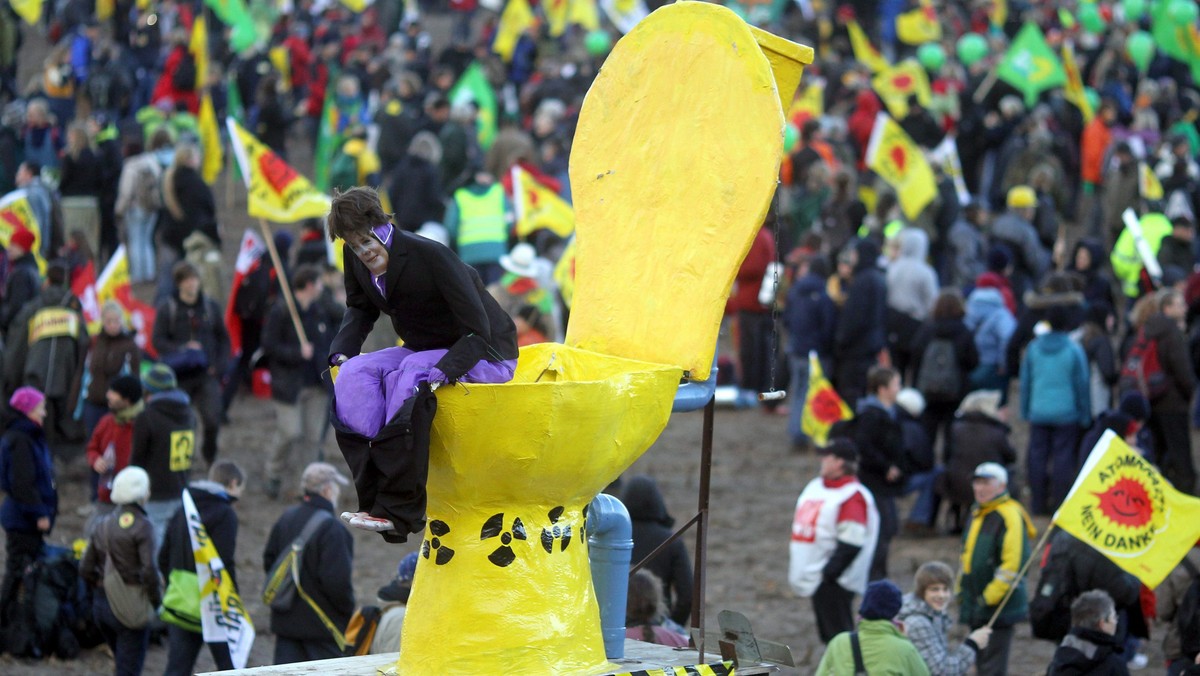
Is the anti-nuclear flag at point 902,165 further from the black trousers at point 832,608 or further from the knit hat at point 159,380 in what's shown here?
the knit hat at point 159,380

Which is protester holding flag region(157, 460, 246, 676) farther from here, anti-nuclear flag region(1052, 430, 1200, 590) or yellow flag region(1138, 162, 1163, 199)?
yellow flag region(1138, 162, 1163, 199)

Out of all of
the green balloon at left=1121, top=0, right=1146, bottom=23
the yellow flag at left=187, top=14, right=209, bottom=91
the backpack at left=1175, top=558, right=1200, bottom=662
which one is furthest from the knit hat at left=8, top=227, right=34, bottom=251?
the green balloon at left=1121, top=0, right=1146, bottom=23

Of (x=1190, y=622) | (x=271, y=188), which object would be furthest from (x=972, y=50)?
(x=1190, y=622)

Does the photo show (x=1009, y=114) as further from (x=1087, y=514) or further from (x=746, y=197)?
(x=746, y=197)

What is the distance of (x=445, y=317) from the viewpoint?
6.43m

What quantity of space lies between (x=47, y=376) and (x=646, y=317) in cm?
847

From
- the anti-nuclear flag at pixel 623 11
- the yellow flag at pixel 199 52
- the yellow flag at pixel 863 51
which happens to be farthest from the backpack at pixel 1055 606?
the anti-nuclear flag at pixel 623 11

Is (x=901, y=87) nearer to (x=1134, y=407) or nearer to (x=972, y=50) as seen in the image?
(x=972, y=50)

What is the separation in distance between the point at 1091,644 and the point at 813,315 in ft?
24.9

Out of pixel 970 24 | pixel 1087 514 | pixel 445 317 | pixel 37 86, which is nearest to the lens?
pixel 445 317

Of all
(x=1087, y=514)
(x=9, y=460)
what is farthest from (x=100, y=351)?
(x=1087, y=514)

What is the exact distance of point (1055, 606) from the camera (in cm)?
1056

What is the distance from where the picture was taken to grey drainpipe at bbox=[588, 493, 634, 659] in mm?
7234

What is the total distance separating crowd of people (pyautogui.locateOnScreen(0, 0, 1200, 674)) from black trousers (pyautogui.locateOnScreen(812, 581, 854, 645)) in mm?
14
